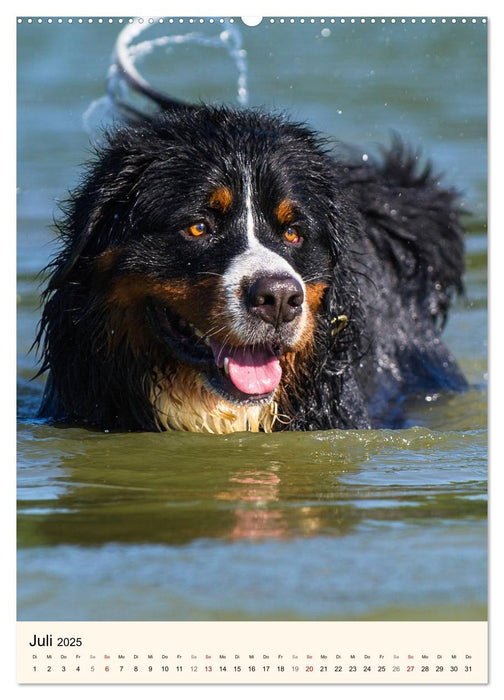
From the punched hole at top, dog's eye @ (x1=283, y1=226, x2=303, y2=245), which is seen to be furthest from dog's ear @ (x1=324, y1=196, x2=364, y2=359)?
the punched hole at top

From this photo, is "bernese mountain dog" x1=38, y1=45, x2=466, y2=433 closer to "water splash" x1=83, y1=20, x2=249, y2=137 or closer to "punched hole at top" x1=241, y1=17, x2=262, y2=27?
"water splash" x1=83, y1=20, x2=249, y2=137

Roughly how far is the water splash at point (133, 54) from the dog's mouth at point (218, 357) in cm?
141

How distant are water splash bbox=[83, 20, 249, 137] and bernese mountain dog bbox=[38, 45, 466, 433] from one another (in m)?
0.42

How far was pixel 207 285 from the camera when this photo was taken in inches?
220

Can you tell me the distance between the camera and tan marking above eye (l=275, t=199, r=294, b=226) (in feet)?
18.9

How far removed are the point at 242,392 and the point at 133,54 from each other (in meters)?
2.50

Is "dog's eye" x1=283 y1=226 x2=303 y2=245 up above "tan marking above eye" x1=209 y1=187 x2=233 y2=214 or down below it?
below

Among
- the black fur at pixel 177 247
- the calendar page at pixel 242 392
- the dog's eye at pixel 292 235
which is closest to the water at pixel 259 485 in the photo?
the calendar page at pixel 242 392

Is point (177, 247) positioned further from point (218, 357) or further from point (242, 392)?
point (242, 392)

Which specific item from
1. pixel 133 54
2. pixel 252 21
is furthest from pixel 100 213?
pixel 133 54

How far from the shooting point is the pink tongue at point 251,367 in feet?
19.0

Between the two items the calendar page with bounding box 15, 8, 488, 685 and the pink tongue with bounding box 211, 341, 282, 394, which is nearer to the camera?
the calendar page with bounding box 15, 8, 488, 685
